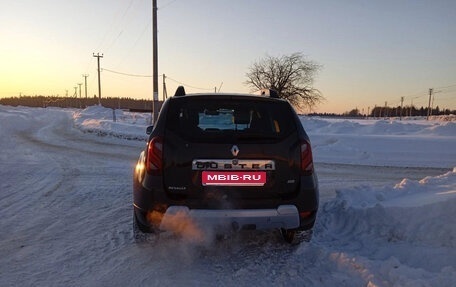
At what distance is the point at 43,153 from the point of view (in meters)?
12.7

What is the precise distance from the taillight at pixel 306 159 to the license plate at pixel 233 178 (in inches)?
→ 16.7

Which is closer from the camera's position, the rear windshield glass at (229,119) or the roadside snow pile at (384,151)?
the rear windshield glass at (229,119)

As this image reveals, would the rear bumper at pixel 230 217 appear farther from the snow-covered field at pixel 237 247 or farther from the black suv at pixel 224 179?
the snow-covered field at pixel 237 247

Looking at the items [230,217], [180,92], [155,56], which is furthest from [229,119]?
[155,56]

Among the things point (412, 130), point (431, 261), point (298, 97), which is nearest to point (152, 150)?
point (431, 261)

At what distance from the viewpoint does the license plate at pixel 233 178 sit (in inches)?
144

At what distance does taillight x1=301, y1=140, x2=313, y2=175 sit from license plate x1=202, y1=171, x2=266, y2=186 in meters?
0.43

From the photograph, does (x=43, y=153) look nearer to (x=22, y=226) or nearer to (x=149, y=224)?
(x=22, y=226)

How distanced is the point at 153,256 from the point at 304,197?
5.29 feet

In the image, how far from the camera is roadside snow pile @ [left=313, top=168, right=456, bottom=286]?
3.33 m

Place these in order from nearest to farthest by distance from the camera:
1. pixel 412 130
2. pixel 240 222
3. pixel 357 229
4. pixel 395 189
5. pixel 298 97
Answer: pixel 240 222 → pixel 357 229 → pixel 395 189 → pixel 412 130 → pixel 298 97

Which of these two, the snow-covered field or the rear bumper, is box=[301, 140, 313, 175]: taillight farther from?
the snow-covered field

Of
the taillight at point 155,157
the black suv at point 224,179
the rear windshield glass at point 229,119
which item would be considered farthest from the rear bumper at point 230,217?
the rear windshield glass at point 229,119

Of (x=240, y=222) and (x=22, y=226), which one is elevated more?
(x=240, y=222)
